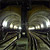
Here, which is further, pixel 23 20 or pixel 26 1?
pixel 23 20

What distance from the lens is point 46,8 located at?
1377cm

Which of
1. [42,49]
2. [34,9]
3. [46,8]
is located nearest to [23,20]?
[42,49]

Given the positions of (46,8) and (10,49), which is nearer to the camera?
(10,49)

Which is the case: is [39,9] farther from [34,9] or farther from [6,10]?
[6,10]

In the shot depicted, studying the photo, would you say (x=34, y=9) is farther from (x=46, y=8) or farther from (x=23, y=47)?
(x=23, y=47)

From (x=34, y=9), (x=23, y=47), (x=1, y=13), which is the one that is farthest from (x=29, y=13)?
(x=23, y=47)

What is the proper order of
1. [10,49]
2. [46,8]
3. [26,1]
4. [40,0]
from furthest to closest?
1. [46,8]
2. [40,0]
3. [26,1]
4. [10,49]

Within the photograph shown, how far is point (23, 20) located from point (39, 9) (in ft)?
19.1

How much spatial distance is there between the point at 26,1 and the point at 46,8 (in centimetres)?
631

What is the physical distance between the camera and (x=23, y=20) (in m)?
9.55

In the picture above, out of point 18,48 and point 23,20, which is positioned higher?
point 23,20

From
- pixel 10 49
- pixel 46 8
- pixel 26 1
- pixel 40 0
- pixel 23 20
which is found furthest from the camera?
pixel 46 8

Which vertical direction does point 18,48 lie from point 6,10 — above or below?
below

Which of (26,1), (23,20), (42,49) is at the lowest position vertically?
(42,49)
